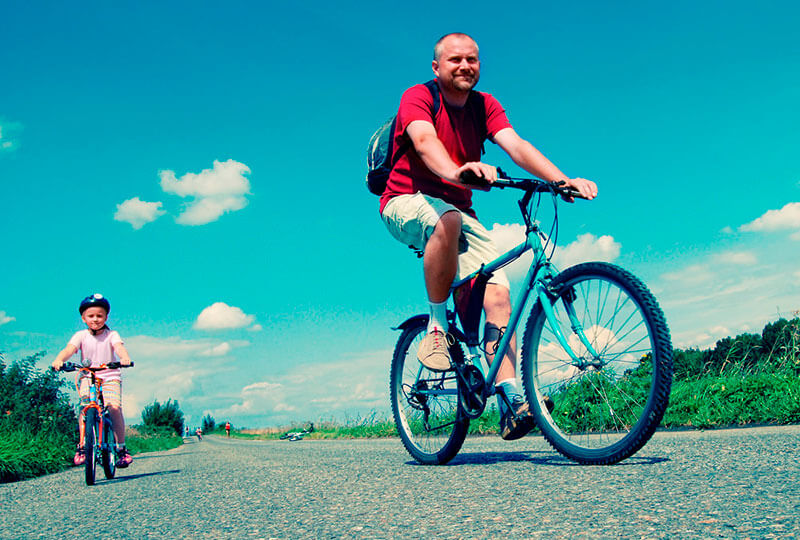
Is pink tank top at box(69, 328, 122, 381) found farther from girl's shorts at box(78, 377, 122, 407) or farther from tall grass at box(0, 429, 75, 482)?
tall grass at box(0, 429, 75, 482)

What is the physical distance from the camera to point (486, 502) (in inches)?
96.7

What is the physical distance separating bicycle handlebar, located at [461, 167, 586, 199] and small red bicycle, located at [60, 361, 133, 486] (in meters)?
4.48

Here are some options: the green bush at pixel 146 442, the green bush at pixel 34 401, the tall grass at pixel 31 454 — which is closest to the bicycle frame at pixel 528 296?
the tall grass at pixel 31 454

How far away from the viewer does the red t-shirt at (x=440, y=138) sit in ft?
12.7

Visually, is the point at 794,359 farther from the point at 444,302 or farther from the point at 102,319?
the point at 102,319

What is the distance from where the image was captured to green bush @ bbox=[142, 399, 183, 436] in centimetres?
9012

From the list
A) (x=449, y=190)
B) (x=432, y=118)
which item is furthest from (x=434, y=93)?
(x=449, y=190)

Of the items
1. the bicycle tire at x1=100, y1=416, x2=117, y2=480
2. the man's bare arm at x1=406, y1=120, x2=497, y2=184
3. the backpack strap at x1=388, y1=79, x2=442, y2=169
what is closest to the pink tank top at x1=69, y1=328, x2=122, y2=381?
the bicycle tire at x1=100, y1=416, x2=117, y2=480

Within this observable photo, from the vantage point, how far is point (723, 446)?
3.79 metres

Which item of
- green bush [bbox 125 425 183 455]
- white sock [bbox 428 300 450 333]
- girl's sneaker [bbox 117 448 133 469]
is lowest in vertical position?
green bush [bbox 125 425 183 455]

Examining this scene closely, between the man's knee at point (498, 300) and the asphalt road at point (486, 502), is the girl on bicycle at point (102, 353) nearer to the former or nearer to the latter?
the asphalt road at point (486, 502)

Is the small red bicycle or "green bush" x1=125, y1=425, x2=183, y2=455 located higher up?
the small red bicycle

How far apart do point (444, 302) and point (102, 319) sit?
4.43 metres

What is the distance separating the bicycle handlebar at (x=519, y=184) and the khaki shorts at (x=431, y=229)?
47 centimetres
